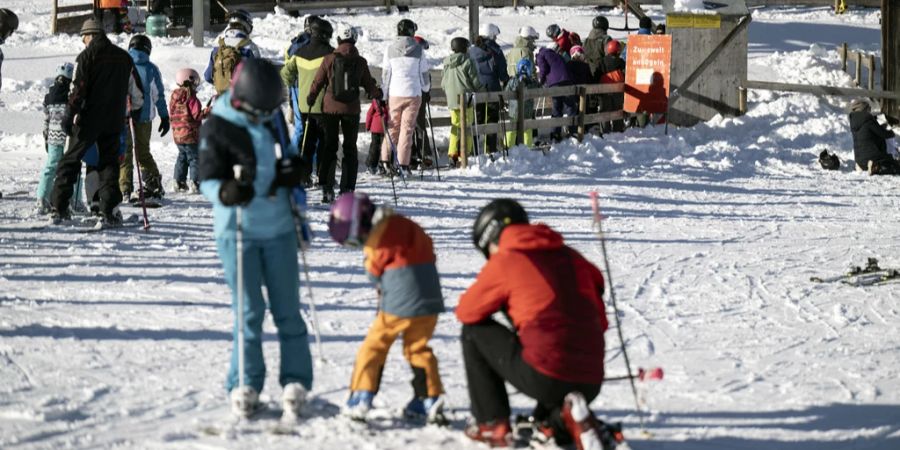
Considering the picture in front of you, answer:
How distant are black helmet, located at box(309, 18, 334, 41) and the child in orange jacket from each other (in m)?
7.88

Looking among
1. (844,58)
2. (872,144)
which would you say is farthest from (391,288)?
(844,58)

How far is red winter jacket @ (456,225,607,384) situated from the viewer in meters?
6.04

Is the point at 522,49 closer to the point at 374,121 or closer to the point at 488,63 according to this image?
the point at 488,63

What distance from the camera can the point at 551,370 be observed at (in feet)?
19.9

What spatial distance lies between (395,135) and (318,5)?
1756 cm

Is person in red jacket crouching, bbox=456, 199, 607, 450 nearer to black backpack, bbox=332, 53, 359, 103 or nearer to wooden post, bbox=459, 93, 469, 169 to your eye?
black backpack, bbox=332, 53, 359, 103

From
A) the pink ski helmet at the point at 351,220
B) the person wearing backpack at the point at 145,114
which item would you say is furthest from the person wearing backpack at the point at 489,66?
the pink ski helmet at the point at 351,220

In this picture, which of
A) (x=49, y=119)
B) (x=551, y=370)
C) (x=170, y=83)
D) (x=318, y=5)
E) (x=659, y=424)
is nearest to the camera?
(x=551, y=370)

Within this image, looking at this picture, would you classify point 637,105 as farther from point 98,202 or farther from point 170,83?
point 98,202

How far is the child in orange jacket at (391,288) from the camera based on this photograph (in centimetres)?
642

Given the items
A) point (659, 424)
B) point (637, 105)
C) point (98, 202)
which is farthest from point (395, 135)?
point (659, 424)

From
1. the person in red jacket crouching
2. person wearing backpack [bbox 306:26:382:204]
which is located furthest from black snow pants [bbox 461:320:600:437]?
person wearing backpack [bbox 306:26:382:204]

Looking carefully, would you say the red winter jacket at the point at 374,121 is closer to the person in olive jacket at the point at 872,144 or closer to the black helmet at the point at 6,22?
the black helmet at the point at 6,22

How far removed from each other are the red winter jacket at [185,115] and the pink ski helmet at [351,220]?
7.99 meters
